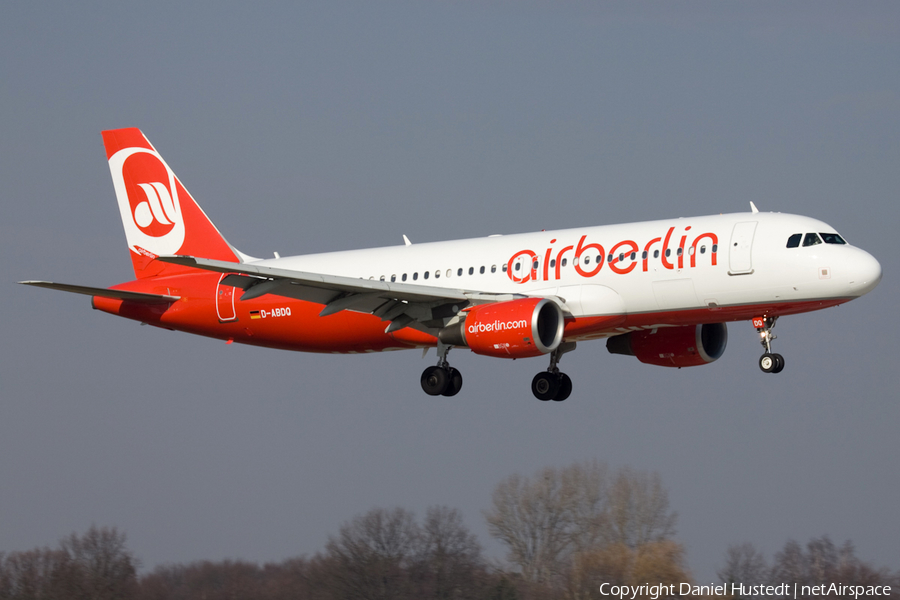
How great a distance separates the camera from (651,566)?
214 feet

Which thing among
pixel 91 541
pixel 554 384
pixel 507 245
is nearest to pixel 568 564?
pixel 91 541

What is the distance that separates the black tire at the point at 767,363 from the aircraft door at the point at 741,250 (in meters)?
2.97

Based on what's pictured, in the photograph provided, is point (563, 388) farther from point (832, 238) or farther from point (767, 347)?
point (832, 238)

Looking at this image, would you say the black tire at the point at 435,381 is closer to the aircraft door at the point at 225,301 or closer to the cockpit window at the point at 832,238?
the aircraft door at the point at 225,301

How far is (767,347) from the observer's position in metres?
36.0

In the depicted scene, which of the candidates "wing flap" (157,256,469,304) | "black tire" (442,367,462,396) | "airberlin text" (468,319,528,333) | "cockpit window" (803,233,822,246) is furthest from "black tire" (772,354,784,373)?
"black tire" (442,367,462,396)

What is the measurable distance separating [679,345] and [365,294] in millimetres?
10494

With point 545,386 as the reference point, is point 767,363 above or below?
below

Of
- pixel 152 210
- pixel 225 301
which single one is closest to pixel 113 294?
pixel 225 301

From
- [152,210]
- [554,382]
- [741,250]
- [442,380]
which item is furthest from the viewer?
[152,210]

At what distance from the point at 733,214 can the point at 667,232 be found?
6.42 feet

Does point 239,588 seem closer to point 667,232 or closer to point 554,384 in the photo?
point 554,384

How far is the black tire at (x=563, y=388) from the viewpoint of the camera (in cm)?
4078

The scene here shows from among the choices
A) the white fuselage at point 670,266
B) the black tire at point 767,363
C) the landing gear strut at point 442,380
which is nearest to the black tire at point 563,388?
the landing gear strut at point 442,380
